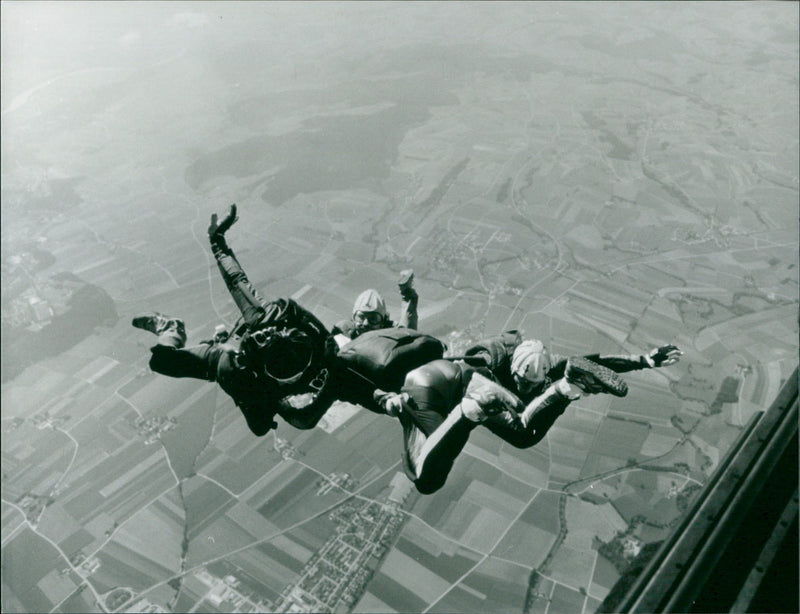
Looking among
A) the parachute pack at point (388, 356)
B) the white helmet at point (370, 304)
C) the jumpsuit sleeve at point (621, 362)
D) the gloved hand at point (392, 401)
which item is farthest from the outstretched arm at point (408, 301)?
the jumpsuit sleeve at point (621, 362)

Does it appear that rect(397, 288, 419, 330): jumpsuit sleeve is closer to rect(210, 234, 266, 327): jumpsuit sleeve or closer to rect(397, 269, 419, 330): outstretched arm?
rect(397, 269, 419, 330): outstretched arm

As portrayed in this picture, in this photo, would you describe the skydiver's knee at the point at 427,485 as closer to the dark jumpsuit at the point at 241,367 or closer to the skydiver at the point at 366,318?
the dark jumpsuit at the point at 241,367

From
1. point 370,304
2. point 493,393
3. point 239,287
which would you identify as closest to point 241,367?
point 239,287

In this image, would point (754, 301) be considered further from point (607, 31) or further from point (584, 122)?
point (607, 31)

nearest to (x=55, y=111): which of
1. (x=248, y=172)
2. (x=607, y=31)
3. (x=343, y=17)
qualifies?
(x=248, y=172)

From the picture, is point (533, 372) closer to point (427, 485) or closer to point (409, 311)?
point (427, 485)

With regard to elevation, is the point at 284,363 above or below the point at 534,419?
above
